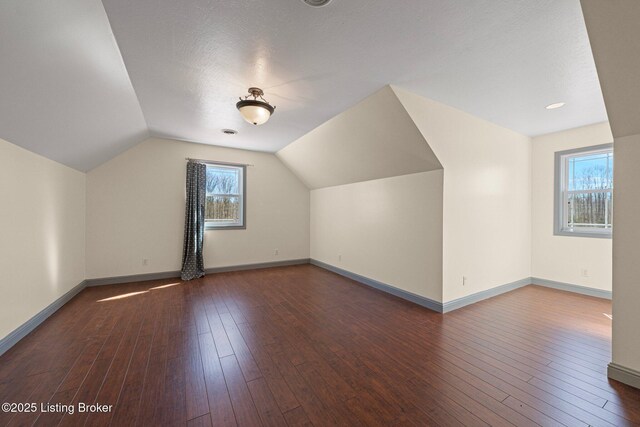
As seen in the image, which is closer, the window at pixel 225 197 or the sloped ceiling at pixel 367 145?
the sloped ceiling at pixel 367 145

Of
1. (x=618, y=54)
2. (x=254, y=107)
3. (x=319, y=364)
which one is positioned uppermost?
(x=254, y=107)

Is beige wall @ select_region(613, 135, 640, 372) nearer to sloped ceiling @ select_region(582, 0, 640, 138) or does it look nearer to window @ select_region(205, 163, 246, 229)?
sloped ceiling @ select_region(582, 0, 640, 138)

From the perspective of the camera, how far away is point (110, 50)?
187cm

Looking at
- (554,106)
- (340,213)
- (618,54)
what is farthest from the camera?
(340,213)

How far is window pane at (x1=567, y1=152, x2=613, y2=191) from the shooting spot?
3.52m

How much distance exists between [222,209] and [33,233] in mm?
2694

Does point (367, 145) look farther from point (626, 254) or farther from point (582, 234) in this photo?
point (582, 234)

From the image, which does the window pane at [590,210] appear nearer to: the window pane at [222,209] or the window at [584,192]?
the window at [584,192]

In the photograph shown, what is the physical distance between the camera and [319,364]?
196 cm

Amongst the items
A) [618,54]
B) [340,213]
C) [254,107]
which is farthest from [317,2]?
[340,213]

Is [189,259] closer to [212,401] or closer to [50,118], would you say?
[50,118]

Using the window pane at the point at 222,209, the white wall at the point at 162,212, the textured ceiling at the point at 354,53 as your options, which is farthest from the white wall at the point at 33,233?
the window pane at the point at 222,209

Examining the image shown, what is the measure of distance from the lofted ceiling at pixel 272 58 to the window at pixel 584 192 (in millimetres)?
1072

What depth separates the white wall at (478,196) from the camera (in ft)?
9.59
